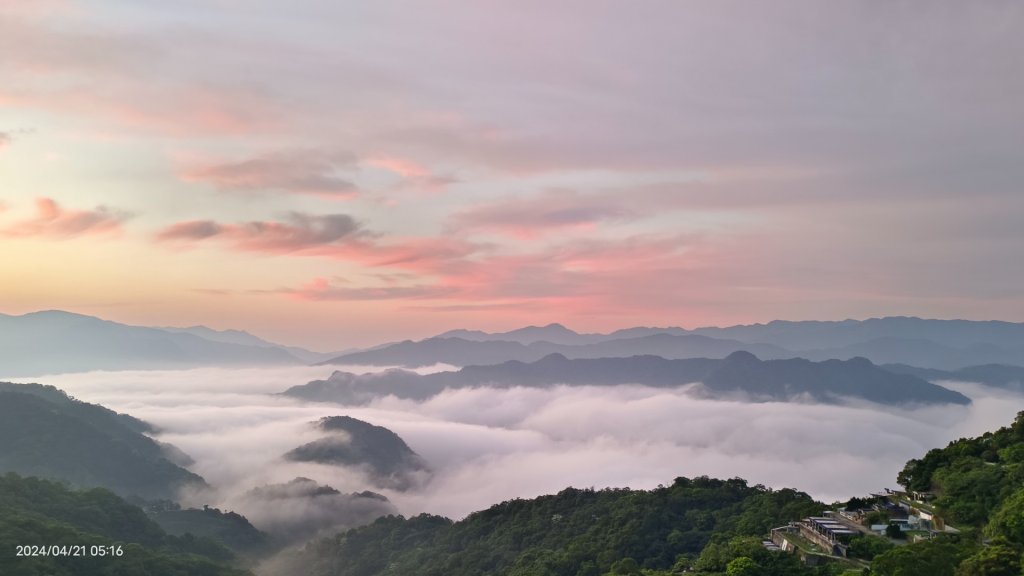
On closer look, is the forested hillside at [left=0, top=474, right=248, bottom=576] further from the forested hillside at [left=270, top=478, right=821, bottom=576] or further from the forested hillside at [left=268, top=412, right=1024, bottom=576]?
the forested hillside at [left=268, top=412, right=1024, bottom=576]

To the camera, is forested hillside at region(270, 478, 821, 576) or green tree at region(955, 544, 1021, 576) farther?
forested hillside at region(270, 478, 821, 576)

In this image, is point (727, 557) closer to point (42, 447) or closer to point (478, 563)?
point (478, 563)

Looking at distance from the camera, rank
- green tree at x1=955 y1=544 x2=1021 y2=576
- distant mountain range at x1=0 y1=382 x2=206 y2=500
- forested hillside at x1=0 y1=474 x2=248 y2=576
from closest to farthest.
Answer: green tree at x1=955 y1=544 x2=1021 y2=576 → forested hillside at x1=0 y1=474 x2=248 y2=576 → distant mountain range at x1=0 y1=382 x2=206 y2=500

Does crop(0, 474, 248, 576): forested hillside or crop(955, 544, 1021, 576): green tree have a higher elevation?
crop(955, 544, 1021, 576): green tree

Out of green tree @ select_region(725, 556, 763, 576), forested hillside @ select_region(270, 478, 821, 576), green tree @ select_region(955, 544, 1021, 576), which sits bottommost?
forested hillside @ select_region(270, 478, 821, 576)

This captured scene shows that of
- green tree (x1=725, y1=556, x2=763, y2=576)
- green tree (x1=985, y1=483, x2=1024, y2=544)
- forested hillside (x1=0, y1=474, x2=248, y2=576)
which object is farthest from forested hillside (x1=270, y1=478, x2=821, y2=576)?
forested hillside (x1=0, y1=474, x2=248, y2=576)

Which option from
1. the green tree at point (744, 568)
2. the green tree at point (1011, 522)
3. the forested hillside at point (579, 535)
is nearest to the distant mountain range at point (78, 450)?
the forested hillside at point (579, 535)

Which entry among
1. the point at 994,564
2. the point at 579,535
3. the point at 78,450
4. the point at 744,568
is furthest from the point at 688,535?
the point at 78,450

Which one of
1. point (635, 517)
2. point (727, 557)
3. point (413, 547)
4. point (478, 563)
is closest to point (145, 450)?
point (413, 547)

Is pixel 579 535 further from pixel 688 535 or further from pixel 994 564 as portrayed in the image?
pixel 994 564

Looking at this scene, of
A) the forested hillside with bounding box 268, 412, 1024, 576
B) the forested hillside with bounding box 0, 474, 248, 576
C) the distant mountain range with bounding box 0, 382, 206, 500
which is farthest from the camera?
the distant mountain range with bounding box 0, 382, 206, 500
